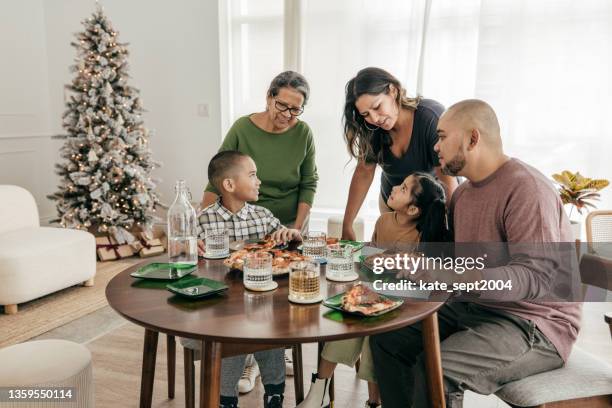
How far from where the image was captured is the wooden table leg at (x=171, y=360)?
223cm

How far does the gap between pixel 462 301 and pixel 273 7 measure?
11.6 ft

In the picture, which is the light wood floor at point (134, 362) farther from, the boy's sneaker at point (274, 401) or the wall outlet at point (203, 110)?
the wall outlet at point (203, 110)

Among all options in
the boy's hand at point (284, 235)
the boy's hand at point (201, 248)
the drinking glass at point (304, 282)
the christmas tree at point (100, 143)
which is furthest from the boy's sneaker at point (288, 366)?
the christmas tree at point (100, 143)

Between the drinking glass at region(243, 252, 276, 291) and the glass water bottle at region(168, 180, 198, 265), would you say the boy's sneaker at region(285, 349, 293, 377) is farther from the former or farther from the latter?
the drinking glass at region(243, 252, 276, 291)

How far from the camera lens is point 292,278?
147cm

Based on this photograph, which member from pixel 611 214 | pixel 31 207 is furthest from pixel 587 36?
pixel 31 207

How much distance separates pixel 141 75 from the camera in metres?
5.18

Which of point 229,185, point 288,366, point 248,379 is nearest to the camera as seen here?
point 229,185

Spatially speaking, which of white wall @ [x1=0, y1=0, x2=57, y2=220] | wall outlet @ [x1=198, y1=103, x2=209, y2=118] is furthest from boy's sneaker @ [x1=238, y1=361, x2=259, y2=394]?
white wall @ [x1=0, y1=0, x2=57, y2=220]

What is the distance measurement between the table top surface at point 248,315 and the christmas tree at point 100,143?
10.2 feet

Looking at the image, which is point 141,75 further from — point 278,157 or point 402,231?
point 402,231

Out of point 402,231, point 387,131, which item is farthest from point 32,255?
point 402,231

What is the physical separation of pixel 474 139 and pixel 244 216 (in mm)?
1012

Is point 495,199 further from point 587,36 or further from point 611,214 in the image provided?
point 587,36
